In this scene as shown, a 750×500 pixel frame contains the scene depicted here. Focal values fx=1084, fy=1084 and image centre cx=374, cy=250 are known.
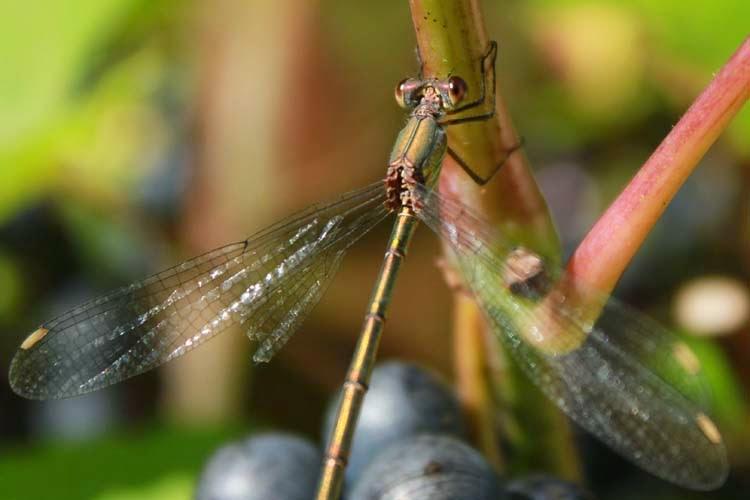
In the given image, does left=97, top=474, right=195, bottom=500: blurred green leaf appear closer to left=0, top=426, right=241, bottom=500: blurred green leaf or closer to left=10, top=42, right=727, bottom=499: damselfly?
left=0, top=426, right=241, bottom=500: blurred green leaf

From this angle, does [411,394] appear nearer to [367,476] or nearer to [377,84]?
[367,476]

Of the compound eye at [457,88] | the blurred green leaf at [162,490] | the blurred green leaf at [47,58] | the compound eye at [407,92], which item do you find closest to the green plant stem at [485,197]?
the compound eye at [457,88]

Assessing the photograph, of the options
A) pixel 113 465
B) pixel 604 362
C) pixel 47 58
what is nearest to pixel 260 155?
pixel 47 58

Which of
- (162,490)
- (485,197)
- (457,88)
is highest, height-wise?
(457,88)

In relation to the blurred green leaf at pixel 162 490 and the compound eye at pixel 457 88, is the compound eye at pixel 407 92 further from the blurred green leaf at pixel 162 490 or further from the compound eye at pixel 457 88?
the blurred green leaf at pixel 162 490

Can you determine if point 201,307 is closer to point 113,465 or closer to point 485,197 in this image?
point 113,465

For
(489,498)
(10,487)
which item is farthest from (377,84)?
(489,498)
